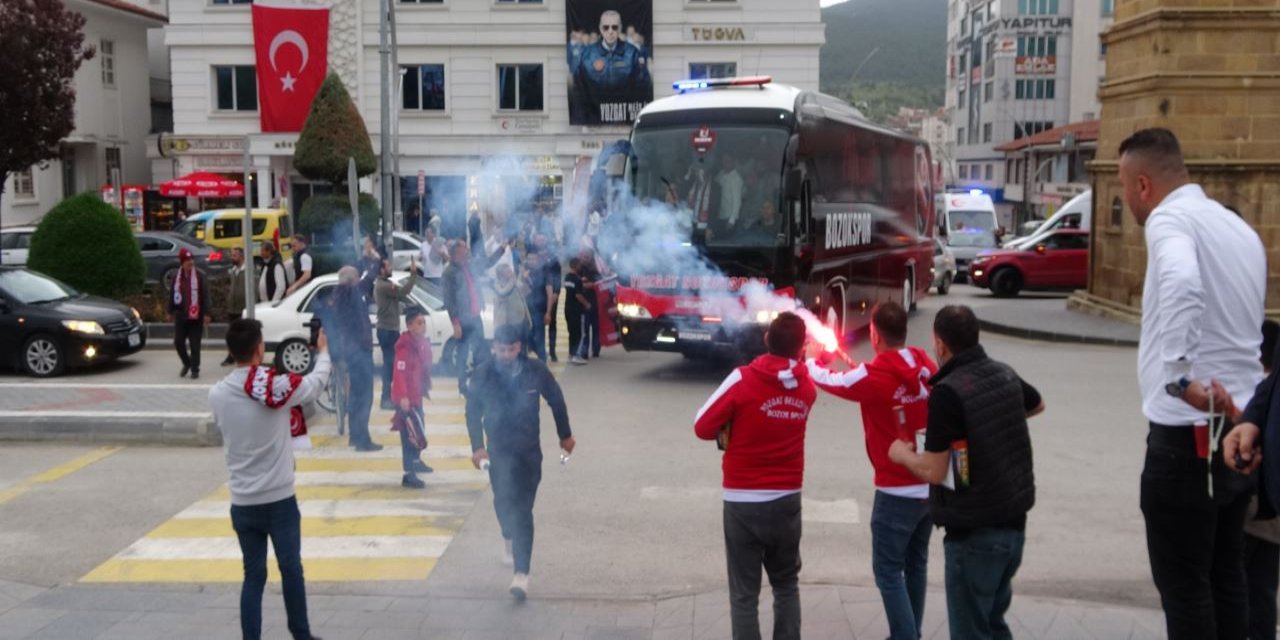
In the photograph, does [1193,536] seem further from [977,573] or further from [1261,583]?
[1261,583]

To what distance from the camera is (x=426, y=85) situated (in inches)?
1485

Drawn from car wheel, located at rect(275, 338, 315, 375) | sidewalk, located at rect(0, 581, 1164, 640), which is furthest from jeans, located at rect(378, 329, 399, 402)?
sidewalk, located at rect(0, 581, 1164, 640)

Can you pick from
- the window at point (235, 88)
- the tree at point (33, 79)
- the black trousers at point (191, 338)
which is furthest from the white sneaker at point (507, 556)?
the window at point (235, 88)

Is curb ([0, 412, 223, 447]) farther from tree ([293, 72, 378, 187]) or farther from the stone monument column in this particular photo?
tree ([293, 72, 378, 187])

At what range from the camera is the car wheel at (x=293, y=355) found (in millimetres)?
16234

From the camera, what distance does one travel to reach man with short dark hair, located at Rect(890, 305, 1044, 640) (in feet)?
15.7

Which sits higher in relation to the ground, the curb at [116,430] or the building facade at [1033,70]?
the building facade at [1033,70]

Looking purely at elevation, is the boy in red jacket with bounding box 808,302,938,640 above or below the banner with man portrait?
below

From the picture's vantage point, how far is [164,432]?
468 inches

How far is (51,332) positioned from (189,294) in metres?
2.17

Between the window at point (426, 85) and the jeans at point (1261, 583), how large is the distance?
34492 mm

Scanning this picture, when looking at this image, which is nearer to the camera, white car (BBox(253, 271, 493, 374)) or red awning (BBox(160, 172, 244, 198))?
white car (BBox(253, 271, 493, 374))

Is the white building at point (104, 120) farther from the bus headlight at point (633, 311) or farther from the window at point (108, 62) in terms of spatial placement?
the bus headlight at point (633, 311)

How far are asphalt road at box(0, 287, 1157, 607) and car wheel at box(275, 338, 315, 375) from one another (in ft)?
14.1
